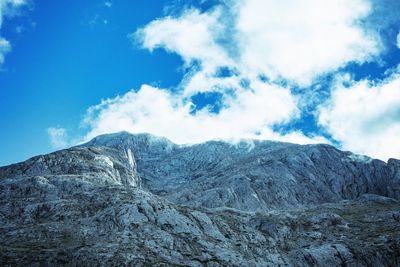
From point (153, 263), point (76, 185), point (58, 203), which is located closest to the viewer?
point (153, 263)

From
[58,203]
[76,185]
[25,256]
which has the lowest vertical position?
[25,256]

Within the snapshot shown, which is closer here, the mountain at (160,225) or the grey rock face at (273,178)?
the mountain at (160,225)

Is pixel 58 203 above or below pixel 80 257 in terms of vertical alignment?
above

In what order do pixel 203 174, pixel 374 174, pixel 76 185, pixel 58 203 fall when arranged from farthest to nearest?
pixel 203 174
pixel 374 174
pixel 76 185
pixel 58 203

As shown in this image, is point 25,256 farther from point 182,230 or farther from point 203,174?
point 203,174

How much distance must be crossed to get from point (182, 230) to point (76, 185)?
3251 centimetres

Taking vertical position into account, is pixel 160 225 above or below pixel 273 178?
below

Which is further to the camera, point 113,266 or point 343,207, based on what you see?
point 343,207

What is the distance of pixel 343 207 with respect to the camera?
108812 mm

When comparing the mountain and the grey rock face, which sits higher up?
the grey rock face

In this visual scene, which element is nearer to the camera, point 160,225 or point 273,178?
point 160,225

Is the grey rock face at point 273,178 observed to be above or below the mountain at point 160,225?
above

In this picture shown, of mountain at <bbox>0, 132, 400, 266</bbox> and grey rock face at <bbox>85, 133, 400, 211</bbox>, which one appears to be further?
grey rock face at <bbox>85, 133, 400, 211</bbox>

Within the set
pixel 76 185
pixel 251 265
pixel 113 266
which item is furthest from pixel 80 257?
pixel 76 185
